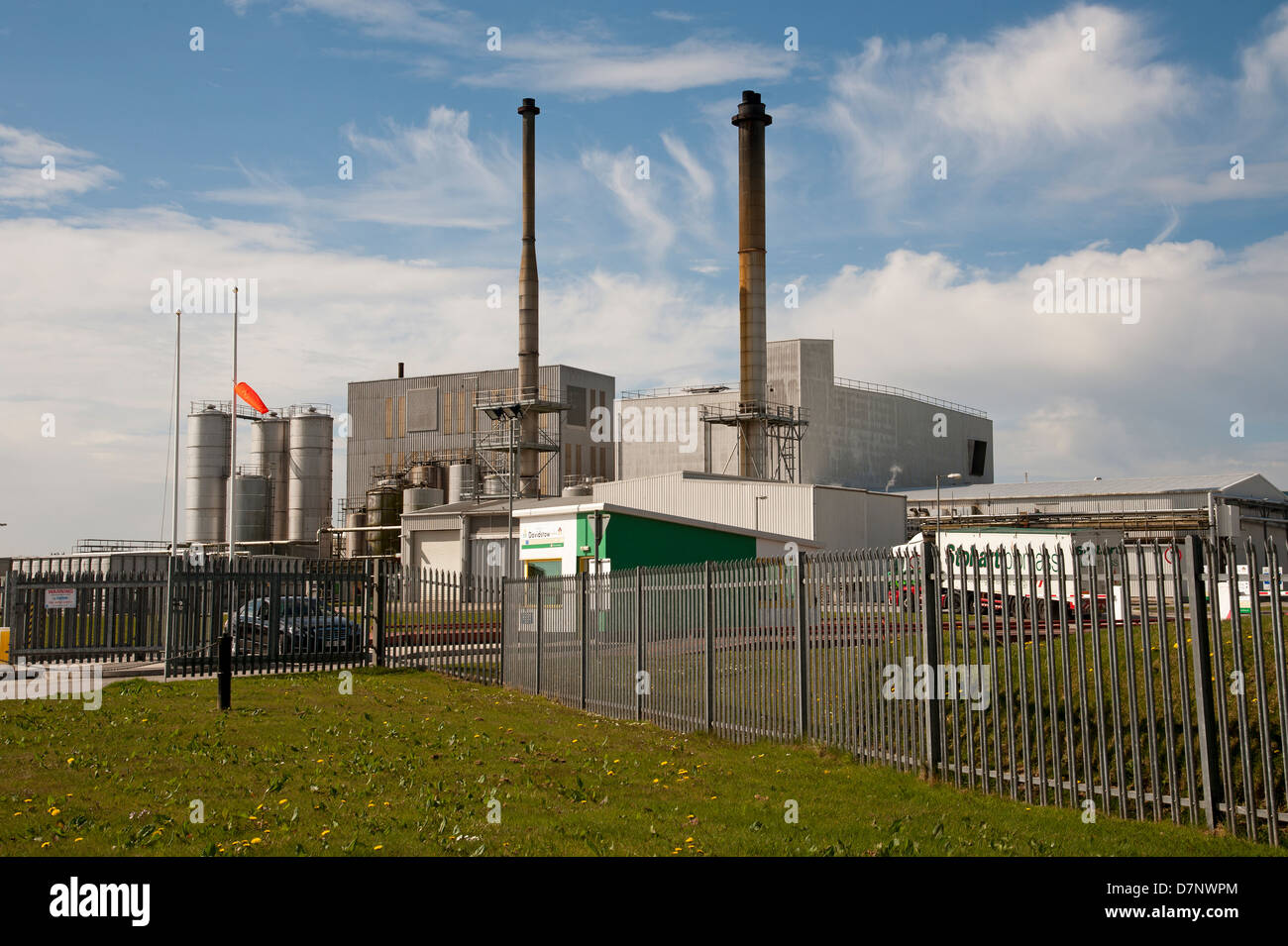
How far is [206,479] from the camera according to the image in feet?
226

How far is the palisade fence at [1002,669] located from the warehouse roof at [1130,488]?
167 ft

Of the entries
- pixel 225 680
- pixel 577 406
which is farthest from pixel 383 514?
pixel 225 680

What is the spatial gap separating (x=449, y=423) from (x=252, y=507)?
47.5 ft

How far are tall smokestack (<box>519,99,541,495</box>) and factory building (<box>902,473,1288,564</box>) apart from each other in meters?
22.8

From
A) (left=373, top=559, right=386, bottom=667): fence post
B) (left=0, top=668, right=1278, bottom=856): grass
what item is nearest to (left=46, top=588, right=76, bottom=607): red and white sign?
(left=373, top=559, right=386, bottom=667): fence post

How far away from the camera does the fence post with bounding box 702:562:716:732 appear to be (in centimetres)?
1343

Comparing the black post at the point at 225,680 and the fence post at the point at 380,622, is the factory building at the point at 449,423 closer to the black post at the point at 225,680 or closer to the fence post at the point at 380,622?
the fence post at the point at 380,622

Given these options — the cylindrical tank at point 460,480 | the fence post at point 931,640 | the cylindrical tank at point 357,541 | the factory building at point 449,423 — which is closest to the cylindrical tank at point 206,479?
the cylindrical tank at point 357,541

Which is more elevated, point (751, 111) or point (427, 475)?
point (751, 111)

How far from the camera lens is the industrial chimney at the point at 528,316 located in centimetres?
6056

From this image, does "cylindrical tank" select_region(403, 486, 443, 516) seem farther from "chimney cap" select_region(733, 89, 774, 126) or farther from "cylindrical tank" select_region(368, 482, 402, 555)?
"chimney cap" select_region(733, 89, 774, 126)

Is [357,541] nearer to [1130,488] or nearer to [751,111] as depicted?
[751,111]

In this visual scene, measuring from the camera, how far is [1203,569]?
7.89 m
